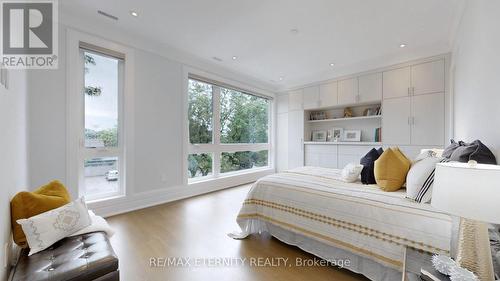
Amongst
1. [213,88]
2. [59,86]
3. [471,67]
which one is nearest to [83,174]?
[59,86]

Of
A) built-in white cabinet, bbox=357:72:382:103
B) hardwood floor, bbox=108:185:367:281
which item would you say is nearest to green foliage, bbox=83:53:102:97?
hardwood floor, bbox=108:185:367:281

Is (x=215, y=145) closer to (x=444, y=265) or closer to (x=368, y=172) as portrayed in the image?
(x=368, y=172)

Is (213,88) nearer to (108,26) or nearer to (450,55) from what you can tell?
(108,26)

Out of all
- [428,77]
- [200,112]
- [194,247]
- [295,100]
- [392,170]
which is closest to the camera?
[392,170]

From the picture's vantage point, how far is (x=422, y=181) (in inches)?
64.1

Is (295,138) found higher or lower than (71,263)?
higher

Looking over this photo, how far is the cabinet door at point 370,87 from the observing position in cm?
434

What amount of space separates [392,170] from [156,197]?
336 cm

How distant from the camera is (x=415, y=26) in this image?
2984 millimetres

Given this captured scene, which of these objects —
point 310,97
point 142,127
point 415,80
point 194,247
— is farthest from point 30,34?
point 415,80

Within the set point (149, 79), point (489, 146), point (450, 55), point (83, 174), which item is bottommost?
point (83, 174)

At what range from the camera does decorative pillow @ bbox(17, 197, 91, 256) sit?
1.39m

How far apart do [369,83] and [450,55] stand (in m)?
1.25

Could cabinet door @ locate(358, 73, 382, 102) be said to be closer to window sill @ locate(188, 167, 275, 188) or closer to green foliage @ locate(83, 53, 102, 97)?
window sill @ locate(188, 167, 275, 188)
